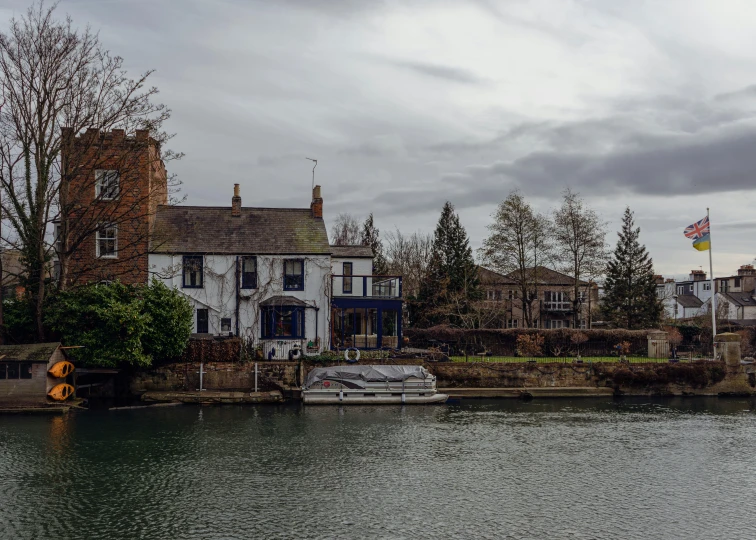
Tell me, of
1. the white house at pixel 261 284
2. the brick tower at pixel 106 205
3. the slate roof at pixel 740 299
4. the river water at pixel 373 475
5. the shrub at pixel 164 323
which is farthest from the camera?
the slate roof at pixel 740 299

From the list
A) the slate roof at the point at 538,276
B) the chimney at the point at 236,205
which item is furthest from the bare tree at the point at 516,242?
the chimney at the point at 236,205

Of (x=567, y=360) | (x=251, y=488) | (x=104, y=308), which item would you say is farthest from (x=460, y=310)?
(x=251, y=488)

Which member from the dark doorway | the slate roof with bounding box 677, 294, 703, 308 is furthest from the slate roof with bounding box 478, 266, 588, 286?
the dark doorway

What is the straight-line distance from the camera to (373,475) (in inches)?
849

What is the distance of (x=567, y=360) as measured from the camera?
43.4m

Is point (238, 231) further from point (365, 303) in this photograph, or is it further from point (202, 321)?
point (365, 303)

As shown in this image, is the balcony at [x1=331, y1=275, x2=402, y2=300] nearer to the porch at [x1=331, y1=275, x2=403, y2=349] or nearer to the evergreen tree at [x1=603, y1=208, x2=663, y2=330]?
the porch at [x1=331, y1=275, x2=403, y2=349]

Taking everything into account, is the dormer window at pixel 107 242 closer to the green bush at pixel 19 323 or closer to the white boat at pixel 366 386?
the green bush at pixel 19 323

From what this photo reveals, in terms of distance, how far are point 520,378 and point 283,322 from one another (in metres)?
14.9

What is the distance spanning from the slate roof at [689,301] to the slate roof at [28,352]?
81.2m

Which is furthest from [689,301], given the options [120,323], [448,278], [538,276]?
[120,323]

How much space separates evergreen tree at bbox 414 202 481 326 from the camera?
5800 cm

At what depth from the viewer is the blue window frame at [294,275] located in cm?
4147

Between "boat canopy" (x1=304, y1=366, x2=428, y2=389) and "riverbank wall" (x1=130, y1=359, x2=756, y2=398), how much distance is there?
1710 mm
